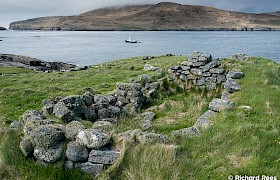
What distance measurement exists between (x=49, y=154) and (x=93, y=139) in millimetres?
1503

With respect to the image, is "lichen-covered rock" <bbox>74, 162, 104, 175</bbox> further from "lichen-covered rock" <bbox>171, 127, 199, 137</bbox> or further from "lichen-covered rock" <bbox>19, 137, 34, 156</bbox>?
"lichen-covered rock" <bbox>171, 127, 199, 137</bbox>

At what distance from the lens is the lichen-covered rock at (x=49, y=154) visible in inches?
420

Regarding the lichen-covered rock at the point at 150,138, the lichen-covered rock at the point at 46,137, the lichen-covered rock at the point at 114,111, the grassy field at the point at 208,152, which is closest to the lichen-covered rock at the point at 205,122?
the grassy field at the point at 208,152

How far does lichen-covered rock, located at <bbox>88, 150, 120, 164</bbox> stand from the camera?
10523 mm

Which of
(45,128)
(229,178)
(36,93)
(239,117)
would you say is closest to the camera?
(229,178)

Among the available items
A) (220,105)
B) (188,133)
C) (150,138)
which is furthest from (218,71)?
(150,138)

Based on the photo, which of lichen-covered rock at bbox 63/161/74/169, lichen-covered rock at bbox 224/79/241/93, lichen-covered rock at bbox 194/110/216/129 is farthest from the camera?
lichen-covered rock at bbox 224/79/241/93

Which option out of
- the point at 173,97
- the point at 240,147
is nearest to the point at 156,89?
the point at 173,97

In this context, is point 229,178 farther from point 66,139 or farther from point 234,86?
point 234,86

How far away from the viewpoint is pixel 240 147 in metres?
11.6

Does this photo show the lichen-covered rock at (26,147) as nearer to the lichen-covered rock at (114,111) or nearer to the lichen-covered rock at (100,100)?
the lichen-covered rock at (114,111)

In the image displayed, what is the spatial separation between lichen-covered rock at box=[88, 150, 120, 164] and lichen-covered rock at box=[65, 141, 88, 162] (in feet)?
0.72

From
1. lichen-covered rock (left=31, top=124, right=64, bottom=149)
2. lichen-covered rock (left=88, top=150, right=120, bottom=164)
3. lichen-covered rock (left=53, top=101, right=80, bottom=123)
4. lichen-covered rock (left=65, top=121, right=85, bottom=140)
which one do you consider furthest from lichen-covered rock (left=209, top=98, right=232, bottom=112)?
lichen-covered rock (left=31, top=124, right=64, bottom=149)

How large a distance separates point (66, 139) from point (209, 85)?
14.4 m
